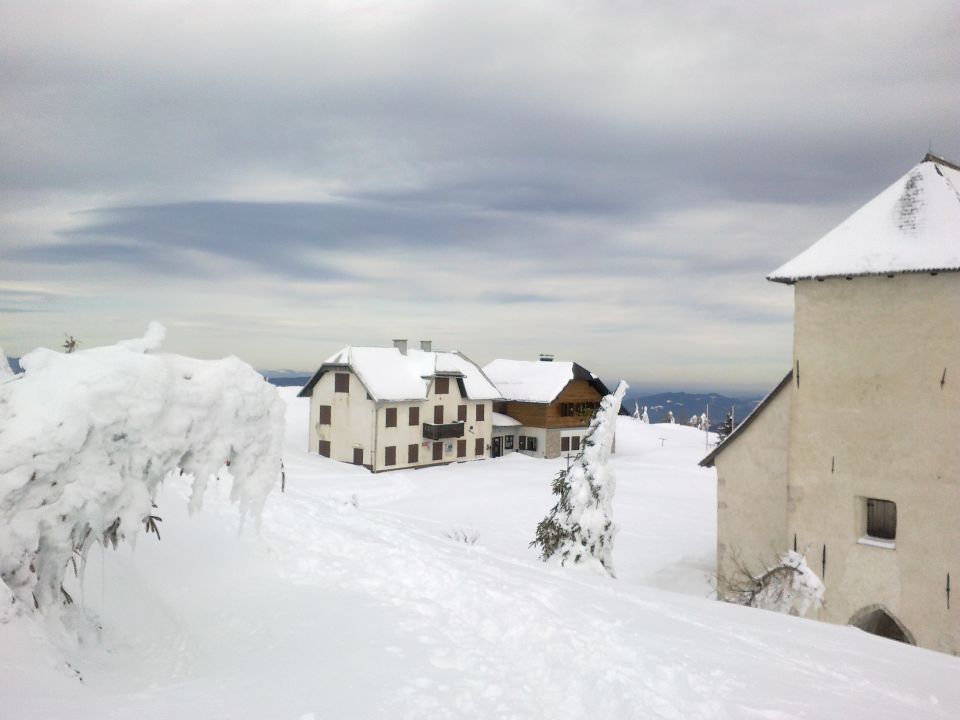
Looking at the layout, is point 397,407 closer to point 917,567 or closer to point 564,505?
point 564,505

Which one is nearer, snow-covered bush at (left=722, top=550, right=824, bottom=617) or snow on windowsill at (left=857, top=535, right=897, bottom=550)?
snow on windowsill at (left=857, top=535, right=897, bottom=550)

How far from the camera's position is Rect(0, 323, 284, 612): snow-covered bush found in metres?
6.27

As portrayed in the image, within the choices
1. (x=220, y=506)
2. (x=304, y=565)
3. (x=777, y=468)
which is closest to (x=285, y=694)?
(x=304, y=565)

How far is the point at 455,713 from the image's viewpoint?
6.66 m


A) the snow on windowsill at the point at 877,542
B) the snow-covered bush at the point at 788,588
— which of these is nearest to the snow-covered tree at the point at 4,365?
the snow-covered bush at the point at 788,588

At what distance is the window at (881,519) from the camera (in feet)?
52.7

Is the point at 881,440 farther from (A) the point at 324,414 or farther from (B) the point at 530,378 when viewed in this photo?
(B) the point at 530,378

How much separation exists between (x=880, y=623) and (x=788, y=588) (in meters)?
3.21

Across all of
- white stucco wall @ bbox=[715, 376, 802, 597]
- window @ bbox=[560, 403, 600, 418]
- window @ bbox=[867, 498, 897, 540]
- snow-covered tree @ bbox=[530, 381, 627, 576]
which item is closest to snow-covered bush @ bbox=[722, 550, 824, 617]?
white stucco wall @ bbox=[715, 376, 802, 597]

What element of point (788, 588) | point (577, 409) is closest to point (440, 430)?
point (577, 409)

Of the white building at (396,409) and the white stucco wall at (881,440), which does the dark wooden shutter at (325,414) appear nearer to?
the white building at (396,409)

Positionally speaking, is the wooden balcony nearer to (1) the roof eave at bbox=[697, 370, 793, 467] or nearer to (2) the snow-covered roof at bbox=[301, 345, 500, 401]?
(2) the snow-covered roof at bbox=[301, 345, 500, 401]

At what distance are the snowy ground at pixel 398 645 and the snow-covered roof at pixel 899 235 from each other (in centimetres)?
876

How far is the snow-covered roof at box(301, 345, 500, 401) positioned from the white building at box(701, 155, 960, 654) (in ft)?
89.0
